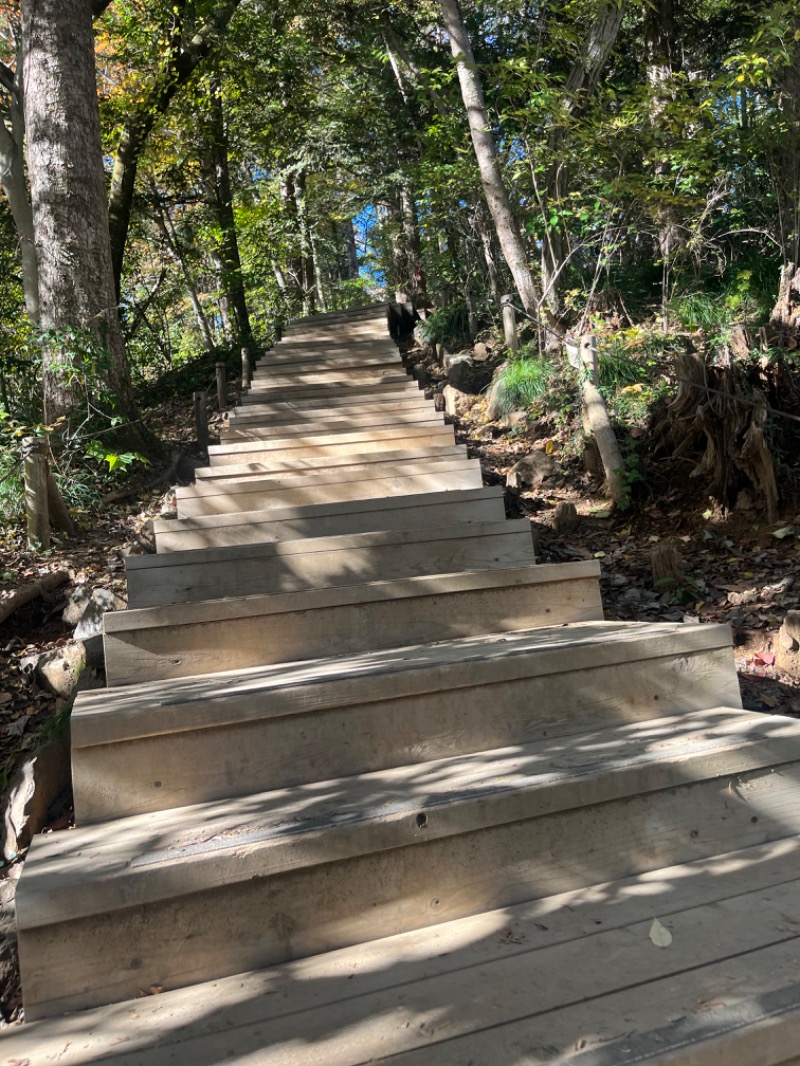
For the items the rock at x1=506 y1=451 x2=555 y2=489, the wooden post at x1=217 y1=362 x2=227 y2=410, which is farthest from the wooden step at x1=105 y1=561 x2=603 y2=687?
the wooden post at x1=217 y1=362 x2=227 y2=410

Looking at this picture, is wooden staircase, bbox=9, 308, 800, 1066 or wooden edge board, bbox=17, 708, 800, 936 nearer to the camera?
wooden staircase, bbox=9, 308, 800, 1066

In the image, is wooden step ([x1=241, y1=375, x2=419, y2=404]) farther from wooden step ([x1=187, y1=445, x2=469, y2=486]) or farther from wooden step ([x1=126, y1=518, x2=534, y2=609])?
wooden step ([x1=126, y1=518, x2=534, y2=609])

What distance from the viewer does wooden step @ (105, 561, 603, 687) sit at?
2.68 m

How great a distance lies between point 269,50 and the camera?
41.5 ft

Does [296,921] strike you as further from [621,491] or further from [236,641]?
[621,491]

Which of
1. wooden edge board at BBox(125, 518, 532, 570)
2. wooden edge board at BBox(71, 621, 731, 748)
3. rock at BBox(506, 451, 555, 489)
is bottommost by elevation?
wooden edge board at BBox(71, 621, 731, 748)

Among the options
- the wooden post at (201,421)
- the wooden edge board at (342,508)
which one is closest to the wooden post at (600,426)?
the wooden edge board at (342,508)

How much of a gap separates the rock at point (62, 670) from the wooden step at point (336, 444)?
163 centimetres

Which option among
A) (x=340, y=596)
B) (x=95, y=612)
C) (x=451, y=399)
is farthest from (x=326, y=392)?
(x=340, y=596)

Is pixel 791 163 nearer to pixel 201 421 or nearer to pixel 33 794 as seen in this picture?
pixel 201 421

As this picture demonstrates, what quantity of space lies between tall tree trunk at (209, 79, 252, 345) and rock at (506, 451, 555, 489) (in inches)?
321

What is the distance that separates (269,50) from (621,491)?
11.3m

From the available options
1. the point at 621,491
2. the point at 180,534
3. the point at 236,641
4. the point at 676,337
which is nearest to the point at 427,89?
the point at 676,337

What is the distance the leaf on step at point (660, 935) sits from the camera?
1.53 m
